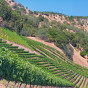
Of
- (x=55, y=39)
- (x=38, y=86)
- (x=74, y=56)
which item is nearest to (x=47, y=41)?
(x=55, y=39)

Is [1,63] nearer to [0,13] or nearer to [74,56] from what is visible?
[0,13]

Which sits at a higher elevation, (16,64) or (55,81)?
(16,64)

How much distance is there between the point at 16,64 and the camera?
13.7 meters

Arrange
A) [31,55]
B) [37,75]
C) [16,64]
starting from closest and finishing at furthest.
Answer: [16,64] < [37,75] < [31,55]

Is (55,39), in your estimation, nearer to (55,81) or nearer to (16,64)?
(55,81)

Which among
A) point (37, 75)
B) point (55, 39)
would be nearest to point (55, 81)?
point (37, 75)

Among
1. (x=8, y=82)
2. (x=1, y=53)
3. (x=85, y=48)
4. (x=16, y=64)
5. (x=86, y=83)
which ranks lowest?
(x=86, y=83)

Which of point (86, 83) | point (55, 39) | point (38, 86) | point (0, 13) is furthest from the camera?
point (55, 39)

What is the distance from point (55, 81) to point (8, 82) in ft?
44.4

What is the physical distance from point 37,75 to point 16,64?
5262 mm

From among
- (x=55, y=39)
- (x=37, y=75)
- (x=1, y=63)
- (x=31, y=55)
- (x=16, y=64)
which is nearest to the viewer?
(x=1, y=63)

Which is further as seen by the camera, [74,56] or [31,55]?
[74,56]

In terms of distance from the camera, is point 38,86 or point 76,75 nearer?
point 38,86

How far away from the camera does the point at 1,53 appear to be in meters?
12.4
